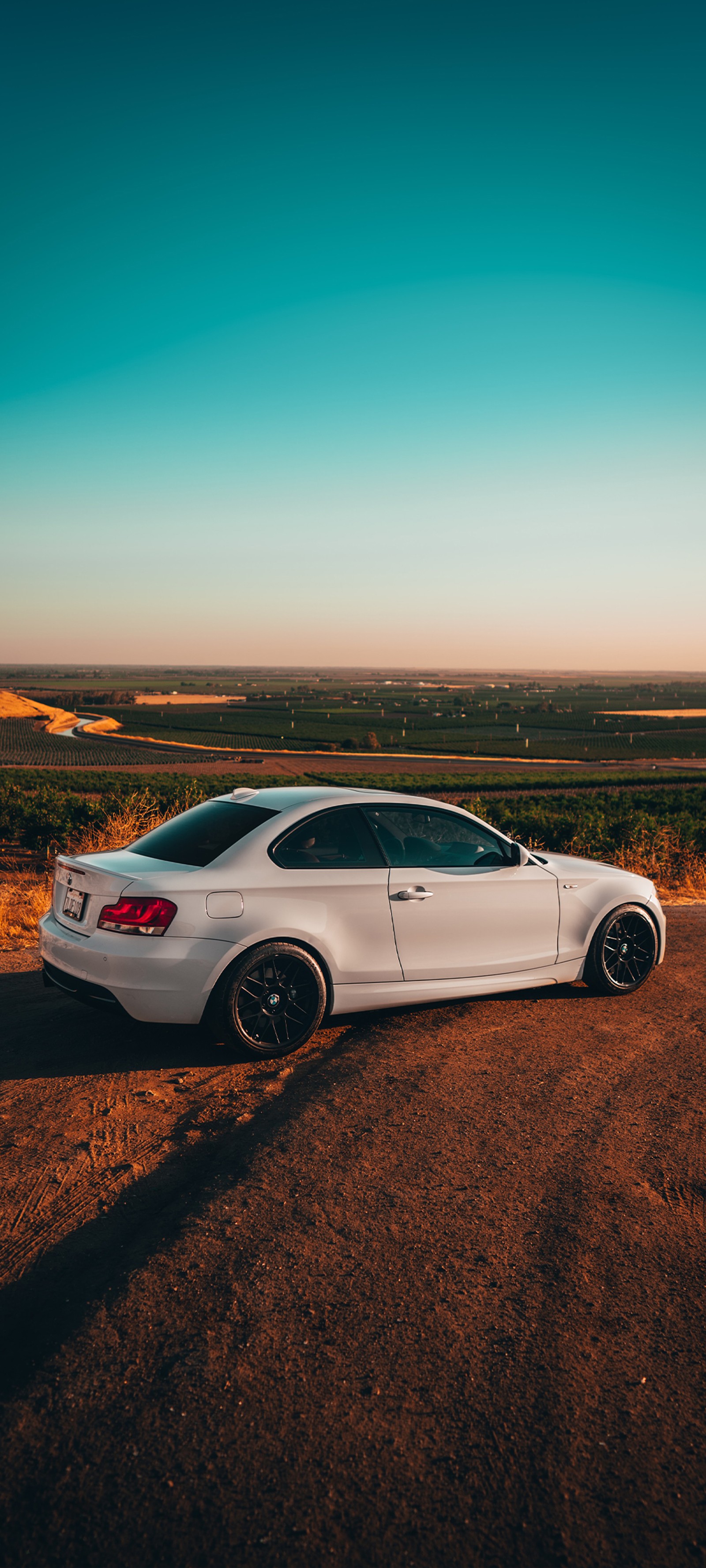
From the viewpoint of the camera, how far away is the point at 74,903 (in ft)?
17.1

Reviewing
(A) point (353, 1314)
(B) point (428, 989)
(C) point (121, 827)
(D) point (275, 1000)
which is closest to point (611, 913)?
(B) point (428, 989)

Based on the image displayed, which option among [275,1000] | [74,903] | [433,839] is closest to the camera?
[275,1000]

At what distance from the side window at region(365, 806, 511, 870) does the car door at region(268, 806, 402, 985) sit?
0.16 m

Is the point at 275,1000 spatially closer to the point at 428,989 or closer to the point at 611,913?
the point at 428,989

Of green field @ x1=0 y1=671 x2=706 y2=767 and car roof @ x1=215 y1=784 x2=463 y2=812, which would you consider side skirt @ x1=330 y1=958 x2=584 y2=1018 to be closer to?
car roof @ x1=215 y1=784 x2=463 y2=812

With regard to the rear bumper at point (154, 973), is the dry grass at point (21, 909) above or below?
below

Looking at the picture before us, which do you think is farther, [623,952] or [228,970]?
[623,952]

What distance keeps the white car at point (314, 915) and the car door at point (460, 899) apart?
1 cm

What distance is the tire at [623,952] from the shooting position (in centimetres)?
639

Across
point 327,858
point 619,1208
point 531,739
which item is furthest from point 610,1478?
point 531,739

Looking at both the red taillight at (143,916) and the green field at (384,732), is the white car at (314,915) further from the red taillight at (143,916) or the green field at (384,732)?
the green field at (384,732)

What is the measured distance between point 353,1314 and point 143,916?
95.4 inches

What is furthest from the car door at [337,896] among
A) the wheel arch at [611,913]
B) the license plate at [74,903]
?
the wheel arch at [611,913]

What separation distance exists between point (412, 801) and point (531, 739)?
107 metres
